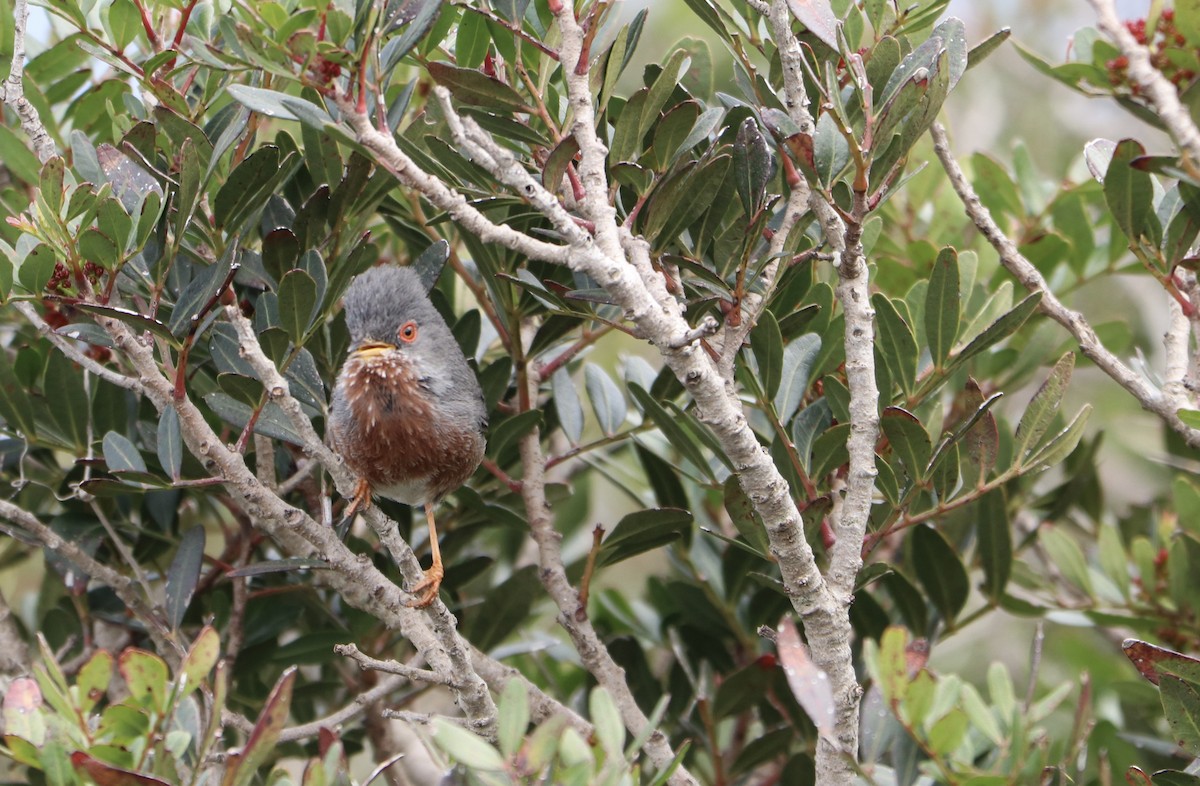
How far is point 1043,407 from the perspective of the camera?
8.71 feet

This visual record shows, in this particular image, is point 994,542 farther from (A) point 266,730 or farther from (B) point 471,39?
(A) point 266,730

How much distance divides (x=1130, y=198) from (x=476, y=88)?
4.87 ft

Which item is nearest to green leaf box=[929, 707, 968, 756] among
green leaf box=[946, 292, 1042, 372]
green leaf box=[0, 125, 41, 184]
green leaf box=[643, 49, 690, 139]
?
green leaf box=[946, 292, 1042, 372]

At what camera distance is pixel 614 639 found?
11.7 ft

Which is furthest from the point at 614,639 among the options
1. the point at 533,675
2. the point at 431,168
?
the point at 431,168

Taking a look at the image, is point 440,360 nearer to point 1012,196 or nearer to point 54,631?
point 54,631

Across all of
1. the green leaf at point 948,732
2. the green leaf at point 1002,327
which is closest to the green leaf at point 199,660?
the green leaf at point 948,732

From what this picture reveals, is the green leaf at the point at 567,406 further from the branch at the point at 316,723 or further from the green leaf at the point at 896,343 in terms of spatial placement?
the green leaf at the point at 896,343

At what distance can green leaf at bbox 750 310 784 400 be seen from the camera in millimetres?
2717

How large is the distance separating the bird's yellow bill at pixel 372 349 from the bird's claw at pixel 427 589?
62 cm

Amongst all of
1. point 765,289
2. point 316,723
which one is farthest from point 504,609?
point 765,289

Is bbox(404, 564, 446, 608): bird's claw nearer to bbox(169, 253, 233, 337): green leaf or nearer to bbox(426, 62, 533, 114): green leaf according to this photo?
bbox(169, 253, 233, 337): green leaf

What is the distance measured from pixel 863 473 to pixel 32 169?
91.1 inches

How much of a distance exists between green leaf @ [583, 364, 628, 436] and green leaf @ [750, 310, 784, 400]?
2.62 ft
